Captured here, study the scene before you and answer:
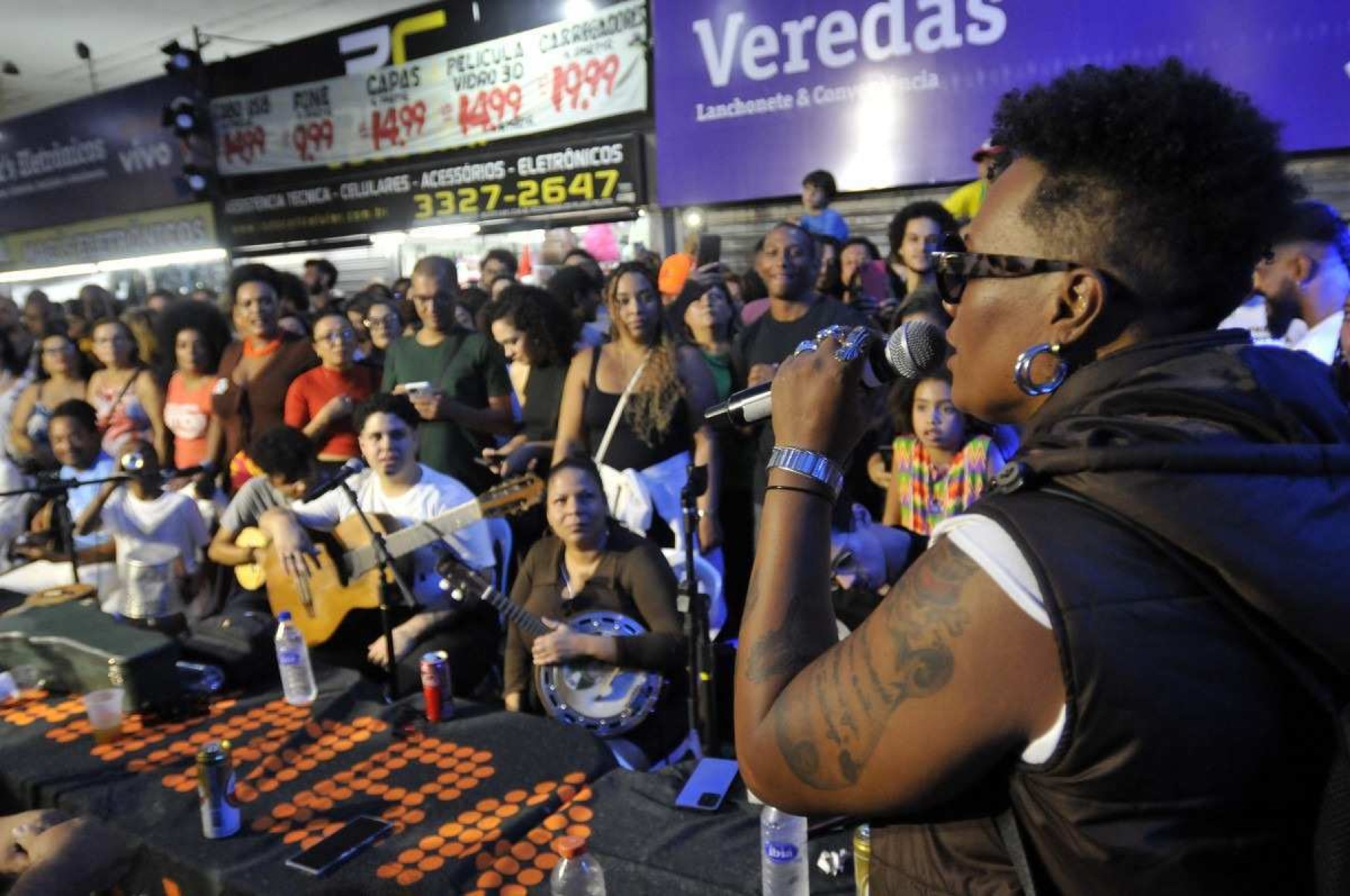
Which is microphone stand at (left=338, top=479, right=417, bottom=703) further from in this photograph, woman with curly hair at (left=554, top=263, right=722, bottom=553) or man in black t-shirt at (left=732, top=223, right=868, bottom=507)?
man in black t-shirt at (left=732, top=223, right=868, bottom=507)

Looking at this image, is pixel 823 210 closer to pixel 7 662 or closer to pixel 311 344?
pixel 311 344

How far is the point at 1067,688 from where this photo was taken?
2.27 ft

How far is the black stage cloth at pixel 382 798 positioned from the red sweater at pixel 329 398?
6.02 ft

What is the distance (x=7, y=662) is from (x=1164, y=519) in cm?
312

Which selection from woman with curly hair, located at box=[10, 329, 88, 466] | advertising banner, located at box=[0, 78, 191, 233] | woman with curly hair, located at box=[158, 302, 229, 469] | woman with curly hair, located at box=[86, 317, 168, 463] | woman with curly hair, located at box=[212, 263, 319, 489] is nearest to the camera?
woman with curly hair, located at box=[212, 263, 319, 489]

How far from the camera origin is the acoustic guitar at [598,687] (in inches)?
106

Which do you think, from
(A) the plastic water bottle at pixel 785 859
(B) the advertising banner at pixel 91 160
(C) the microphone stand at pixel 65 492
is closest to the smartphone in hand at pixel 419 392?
(C) the microphone stand at pixel 65 492

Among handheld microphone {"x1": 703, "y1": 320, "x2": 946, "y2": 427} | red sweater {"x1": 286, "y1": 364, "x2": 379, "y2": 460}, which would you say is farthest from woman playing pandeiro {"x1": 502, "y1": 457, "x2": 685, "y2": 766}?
handheld microphone {"x1": 703, "y1": 320, "x2": 946, "y2": 427}

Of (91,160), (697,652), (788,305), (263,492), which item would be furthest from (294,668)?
(91,160)

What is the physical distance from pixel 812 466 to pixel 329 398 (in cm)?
388

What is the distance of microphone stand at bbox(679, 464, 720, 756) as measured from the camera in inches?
104

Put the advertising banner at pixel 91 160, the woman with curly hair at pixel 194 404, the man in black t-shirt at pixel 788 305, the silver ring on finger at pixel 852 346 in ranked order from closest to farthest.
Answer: the silver ring on finger at pixel 852 346, the man in black t-shirt at pixel 788 305, the woman with curly hair at pixel 194 404, the advertising banner at pixel 91 160

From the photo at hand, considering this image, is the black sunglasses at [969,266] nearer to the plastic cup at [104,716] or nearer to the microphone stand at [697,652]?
the microphone stand at [697,652]

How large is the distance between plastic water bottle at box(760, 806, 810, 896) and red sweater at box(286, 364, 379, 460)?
10.5 feet
